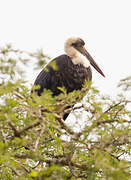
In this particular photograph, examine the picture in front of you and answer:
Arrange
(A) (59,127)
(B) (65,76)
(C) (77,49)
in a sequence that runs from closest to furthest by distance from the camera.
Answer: (A) (59,127), (B) (65,76), (C) (77,49)

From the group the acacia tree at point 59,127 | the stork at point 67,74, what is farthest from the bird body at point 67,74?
the acacia tree at point 59,127

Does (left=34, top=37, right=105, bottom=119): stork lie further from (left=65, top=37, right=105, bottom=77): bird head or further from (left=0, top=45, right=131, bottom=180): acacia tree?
(left=0, top=45, right=131, bottom=180): acacia tree

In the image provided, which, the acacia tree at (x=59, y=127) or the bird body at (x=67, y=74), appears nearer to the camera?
the acacia tree at (x=59, y=127)

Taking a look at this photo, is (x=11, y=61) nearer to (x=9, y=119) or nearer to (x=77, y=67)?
(x=9, y=119)

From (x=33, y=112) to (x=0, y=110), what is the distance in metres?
0.28

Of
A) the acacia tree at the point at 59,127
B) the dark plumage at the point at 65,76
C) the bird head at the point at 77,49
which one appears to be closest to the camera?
the acacia tree at the point at 59,127

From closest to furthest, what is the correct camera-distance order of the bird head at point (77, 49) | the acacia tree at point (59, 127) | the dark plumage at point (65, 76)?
the acacia tree at point (59, 127) → the dark plumage at point (65, 76) → the bird head at point (77, 49)

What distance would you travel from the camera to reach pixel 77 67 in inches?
226

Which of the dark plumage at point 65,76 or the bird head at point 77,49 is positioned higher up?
the bird head at point 77,49

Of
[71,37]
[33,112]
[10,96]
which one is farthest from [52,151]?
[71,37]

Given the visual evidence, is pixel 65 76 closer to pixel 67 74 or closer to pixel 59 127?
pixel 67 74

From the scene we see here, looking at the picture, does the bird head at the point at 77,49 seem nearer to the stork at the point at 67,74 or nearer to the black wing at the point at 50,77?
the stork at the point at 67,74

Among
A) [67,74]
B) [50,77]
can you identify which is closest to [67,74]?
[67,74]

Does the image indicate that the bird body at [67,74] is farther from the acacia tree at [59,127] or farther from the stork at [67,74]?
the acacia tree at [59,127]
